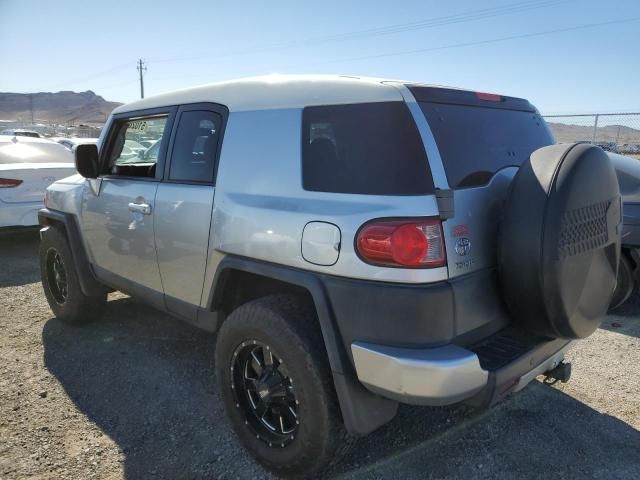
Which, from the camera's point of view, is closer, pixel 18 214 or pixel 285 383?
pixel 285 383

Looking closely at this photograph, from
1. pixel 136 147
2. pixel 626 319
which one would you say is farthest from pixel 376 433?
pixel 626 319

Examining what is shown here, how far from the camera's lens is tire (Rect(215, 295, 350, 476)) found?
216cm

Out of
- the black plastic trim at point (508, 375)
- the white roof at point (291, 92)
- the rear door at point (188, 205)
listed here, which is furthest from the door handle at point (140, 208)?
the black plastic trim at point (508, 375)

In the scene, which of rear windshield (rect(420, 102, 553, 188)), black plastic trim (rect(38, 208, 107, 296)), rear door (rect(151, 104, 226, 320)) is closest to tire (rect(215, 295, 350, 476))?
rear door (rect(151, 104, 226, 320))

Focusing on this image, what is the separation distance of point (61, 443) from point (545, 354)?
259cm

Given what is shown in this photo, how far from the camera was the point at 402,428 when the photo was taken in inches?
112

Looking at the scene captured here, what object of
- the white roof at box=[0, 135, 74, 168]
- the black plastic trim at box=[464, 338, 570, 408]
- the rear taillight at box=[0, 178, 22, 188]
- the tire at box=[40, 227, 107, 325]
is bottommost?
the tire at box=[40, 227, 107, 325]

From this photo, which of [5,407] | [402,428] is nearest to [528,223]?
[402,428]

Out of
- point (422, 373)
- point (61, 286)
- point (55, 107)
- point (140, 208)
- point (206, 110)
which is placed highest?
point (55, 107)

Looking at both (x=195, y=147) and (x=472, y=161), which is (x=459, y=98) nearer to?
(x=472, y=161)

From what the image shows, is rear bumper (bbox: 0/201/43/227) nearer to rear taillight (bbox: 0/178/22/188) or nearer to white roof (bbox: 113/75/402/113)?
rear taillight (bbox: 0/178/22/188)

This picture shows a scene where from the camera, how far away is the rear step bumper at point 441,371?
6.08 feet

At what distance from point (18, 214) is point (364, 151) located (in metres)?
6.07

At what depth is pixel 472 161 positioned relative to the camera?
2234 millimetres
